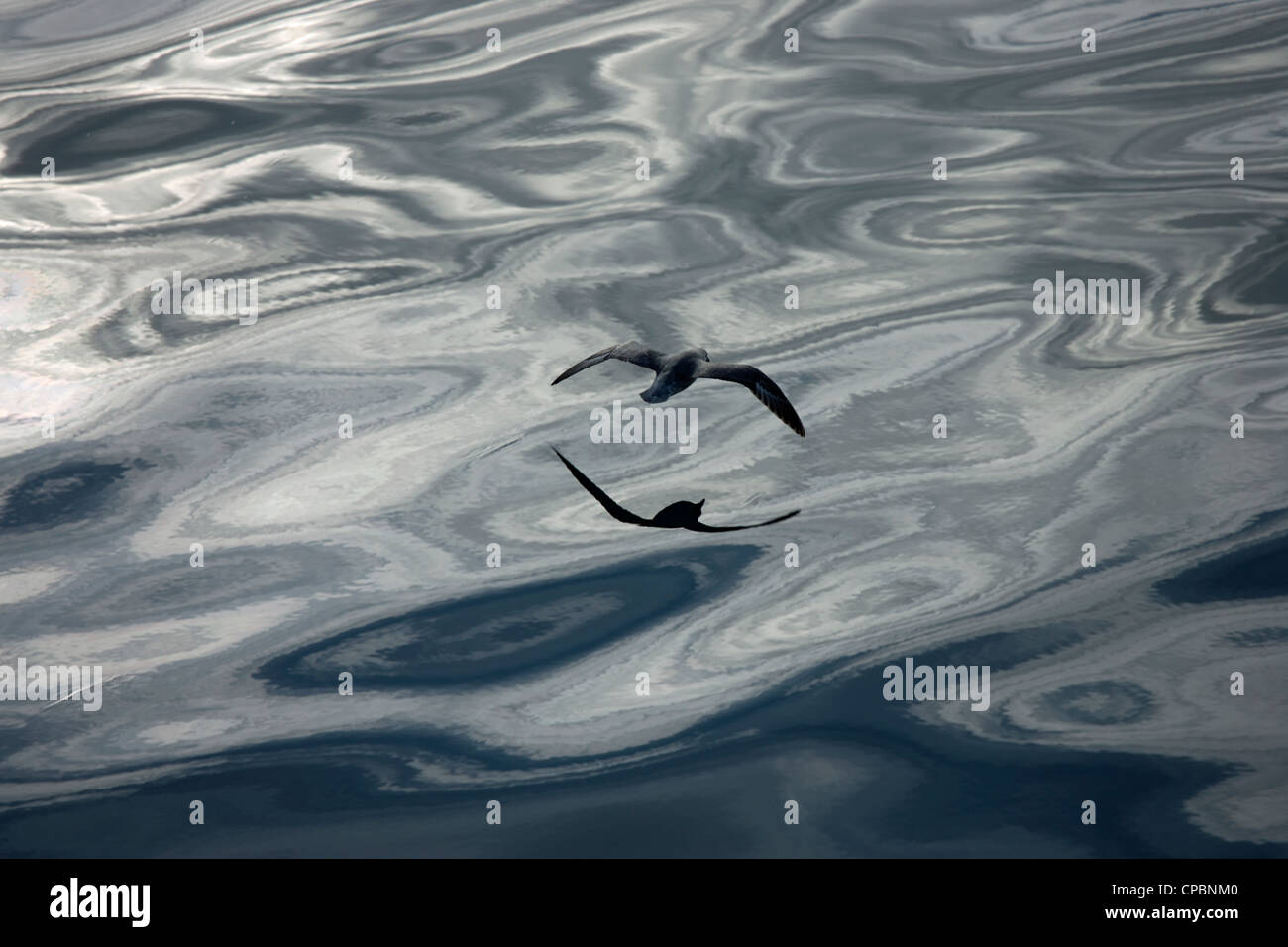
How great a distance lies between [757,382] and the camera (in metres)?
17.6

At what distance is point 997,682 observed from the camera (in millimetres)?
16750

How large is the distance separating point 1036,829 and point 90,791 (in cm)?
1178

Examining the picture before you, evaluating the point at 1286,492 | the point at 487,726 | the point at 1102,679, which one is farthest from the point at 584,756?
the point at 1286,492

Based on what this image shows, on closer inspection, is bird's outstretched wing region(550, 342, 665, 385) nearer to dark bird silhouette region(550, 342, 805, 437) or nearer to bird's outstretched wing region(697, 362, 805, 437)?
dark bird silhouette region(550, 342, 805, 437)

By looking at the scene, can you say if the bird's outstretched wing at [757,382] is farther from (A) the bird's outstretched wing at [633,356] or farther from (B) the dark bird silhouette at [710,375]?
(A) the bird's outstretched wing at [633,356]

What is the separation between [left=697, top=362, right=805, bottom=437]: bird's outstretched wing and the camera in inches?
689

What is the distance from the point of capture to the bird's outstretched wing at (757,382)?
1750 centimetres

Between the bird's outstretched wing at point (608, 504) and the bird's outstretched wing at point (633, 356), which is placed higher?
the bird's outstretched wing at point (633, 356)

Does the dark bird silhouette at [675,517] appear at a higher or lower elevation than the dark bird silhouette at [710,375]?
lower

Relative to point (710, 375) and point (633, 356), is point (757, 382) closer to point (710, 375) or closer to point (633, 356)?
point (710, 375)

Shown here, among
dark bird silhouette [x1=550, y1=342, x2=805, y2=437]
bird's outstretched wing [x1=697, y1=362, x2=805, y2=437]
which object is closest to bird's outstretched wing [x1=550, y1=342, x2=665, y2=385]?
dark bird silhouette [x1=550, y1=342, x2=805, y2=437]

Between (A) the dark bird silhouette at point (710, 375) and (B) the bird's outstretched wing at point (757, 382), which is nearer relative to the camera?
(A) the dark bird silhouette at point (710, 375)

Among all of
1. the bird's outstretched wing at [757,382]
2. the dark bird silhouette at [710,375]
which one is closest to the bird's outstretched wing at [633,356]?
the dark bird silhouette at [710,375]

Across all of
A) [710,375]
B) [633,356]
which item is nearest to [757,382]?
[710,375]
